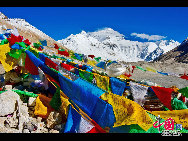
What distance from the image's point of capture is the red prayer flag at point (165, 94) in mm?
3713

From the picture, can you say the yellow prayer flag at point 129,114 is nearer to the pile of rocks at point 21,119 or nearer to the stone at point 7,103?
the pile of rocks at point 21,119

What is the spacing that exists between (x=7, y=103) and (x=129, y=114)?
9.88 ft

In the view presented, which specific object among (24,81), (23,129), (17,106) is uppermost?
(24,81)

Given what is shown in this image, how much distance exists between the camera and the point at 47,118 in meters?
4.03

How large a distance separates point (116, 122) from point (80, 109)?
1.03 metres

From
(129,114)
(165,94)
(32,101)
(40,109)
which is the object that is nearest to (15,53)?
(32,101)

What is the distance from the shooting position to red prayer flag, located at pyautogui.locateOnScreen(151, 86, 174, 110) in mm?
3713

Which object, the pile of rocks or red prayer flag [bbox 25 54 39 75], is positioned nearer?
the pile of rocks

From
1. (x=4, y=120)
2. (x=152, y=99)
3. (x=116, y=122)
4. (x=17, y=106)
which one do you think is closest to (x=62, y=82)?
(x=17, y=106)

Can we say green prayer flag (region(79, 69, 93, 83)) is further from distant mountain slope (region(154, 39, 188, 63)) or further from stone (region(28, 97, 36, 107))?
distant mountain slope (region(154, 39, 188, 63))

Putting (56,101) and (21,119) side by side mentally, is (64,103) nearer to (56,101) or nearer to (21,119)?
(56,101)

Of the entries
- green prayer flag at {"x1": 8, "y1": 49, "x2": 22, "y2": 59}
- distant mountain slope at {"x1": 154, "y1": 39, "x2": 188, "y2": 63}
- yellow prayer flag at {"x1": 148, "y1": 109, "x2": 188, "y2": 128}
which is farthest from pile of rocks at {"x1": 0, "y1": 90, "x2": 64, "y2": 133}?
distant mountain slope at {"x1": 154, "y1": 39, "x2": 188, "y2": 63}

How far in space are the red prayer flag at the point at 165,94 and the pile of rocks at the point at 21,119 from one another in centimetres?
249
